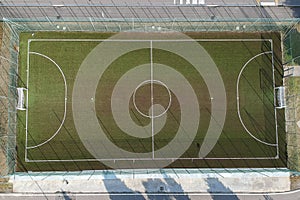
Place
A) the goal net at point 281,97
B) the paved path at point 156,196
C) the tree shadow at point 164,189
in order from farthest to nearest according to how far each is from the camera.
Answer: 1. the goal net at point 281,97
2. the tree shadow at point 164,189
3. the paved path at point 156,196

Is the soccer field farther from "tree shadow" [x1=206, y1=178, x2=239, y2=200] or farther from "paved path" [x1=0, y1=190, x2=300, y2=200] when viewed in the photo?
"paved path" [x1=0, y1=190, x2=300, y2=200]

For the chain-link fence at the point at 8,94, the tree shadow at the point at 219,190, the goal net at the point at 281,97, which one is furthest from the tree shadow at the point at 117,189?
the goal net at the point at 281,97

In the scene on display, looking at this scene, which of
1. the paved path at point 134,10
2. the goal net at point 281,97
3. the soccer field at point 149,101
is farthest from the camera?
the paved path at point 134,10

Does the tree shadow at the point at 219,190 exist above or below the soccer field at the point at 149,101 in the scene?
below

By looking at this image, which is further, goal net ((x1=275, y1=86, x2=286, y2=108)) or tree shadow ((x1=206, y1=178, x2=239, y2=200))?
goal net ((x1=275, y1=86, x2=286, y2=108))

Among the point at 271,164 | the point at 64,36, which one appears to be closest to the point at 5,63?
the point at 64,36

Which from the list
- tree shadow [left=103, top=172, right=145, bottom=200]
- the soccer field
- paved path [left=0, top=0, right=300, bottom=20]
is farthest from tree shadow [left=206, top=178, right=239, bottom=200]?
paved path [left=0, top=0, right=300, bottom=20]

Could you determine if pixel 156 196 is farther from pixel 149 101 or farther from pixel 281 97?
pixel 281 97

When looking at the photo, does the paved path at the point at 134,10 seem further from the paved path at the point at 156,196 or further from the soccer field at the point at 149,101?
the paved path at the point at 156,196

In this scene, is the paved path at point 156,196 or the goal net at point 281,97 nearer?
the paved path at point 156,196

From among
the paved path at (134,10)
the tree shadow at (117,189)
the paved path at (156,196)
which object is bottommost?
the paved path at (156,196)
